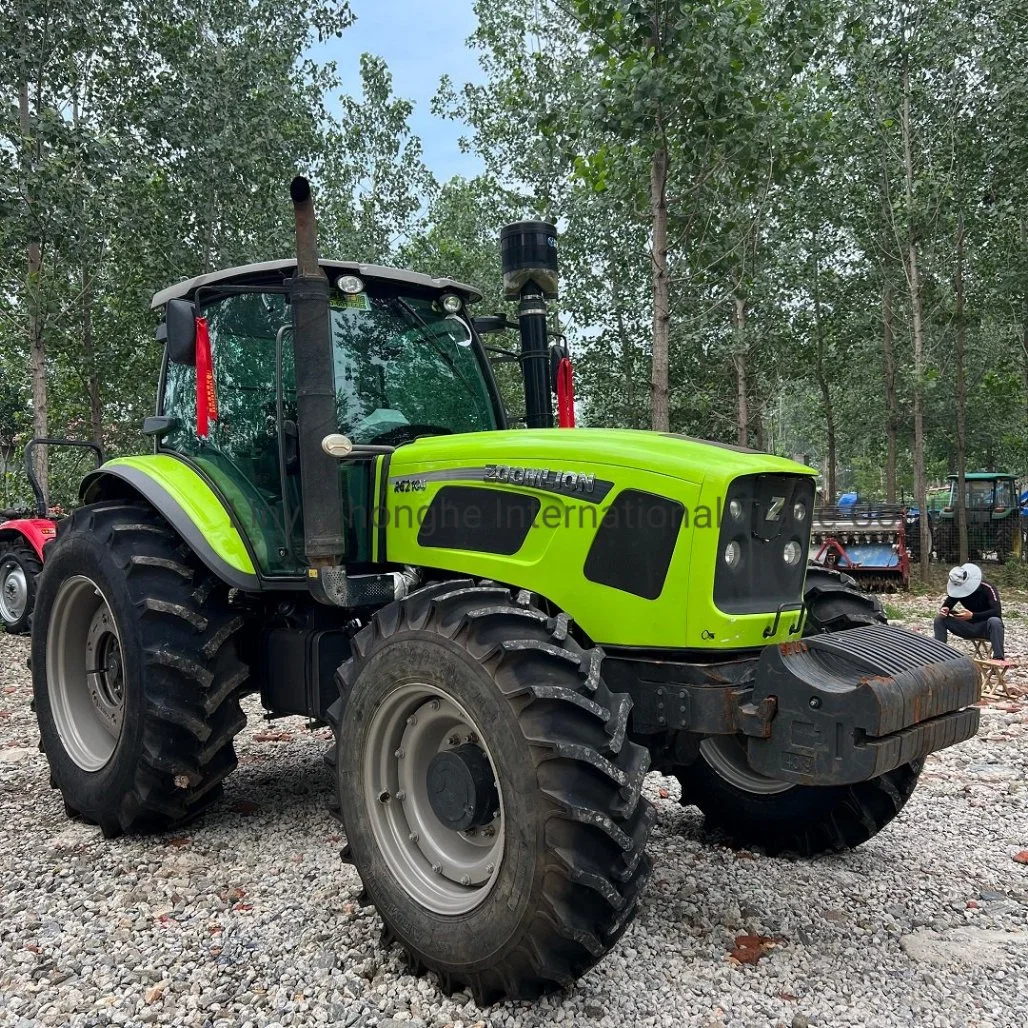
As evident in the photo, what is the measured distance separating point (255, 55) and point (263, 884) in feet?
48.9

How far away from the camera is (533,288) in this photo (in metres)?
4.41

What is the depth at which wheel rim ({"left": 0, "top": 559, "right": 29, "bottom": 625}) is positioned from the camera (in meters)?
10.6

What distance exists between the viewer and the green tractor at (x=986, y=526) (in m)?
20.1

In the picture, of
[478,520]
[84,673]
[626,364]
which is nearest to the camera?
[478,520]

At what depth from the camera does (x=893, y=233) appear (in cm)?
1752

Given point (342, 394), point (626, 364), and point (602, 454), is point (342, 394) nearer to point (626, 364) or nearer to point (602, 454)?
point (602, 454)

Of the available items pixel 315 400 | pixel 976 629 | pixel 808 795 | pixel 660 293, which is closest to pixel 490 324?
pixel 315 400

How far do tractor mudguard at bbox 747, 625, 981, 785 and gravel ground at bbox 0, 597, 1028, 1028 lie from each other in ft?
2.41

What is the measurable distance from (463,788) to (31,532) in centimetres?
966

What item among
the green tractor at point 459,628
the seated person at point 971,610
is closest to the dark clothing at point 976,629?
the seated person at point 971,610

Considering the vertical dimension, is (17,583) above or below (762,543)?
below

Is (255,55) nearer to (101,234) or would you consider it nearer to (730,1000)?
(101,234)

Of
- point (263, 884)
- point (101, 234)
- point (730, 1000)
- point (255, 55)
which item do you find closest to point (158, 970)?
point (263, 884)

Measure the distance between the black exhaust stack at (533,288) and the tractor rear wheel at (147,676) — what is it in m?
1.78
